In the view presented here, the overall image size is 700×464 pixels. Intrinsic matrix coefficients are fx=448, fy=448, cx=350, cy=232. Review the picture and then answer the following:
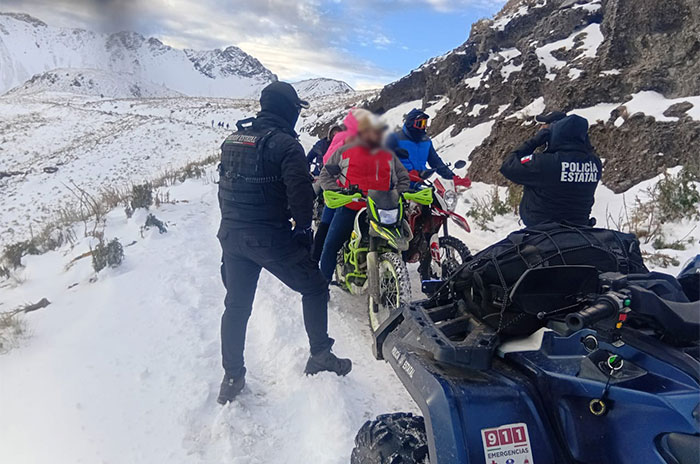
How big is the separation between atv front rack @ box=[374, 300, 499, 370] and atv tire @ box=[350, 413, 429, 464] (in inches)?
13.3

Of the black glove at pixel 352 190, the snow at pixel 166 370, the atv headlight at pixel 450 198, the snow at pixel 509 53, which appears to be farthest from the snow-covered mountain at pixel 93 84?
the black glove at pixel 352 190

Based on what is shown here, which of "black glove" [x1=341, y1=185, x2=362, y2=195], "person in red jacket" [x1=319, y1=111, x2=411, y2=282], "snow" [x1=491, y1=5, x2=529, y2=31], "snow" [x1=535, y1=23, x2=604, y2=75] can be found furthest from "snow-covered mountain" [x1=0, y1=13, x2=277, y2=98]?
"snow" [x1=491, y1=5, x2=529, y2=31]

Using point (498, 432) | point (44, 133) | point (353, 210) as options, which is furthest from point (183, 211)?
point (44, 133)

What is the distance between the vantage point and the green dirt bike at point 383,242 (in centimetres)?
384

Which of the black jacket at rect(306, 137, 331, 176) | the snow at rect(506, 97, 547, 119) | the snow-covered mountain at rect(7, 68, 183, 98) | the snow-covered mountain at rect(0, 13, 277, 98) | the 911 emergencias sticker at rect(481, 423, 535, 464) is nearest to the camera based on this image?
the 911 emergencias sticker at rect(481, 423, 535, 464)

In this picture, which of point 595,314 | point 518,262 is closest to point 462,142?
point 518,262

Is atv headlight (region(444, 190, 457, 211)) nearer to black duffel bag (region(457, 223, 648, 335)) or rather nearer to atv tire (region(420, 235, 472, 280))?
atv tire (region(420, 235, 472, 280))

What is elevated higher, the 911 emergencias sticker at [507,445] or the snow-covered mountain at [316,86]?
the snow-covered mountain at [316,86]

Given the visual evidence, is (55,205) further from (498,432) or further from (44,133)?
(44,133)

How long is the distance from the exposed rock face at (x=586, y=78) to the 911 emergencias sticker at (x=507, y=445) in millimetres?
4857

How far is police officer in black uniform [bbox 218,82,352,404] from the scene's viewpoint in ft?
9.94

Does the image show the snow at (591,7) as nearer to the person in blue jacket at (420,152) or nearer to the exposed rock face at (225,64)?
the person in blue jacket at (420,152)

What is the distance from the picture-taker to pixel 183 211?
8.28 meters

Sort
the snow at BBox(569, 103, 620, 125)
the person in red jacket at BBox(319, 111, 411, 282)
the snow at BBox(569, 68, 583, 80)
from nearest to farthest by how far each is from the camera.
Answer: the person in red jacket at BBox(319, 111, 411, 282), the snow at BBox(569, 103, 620, 125), the snow at BBox(569, 68, 583, 80)
